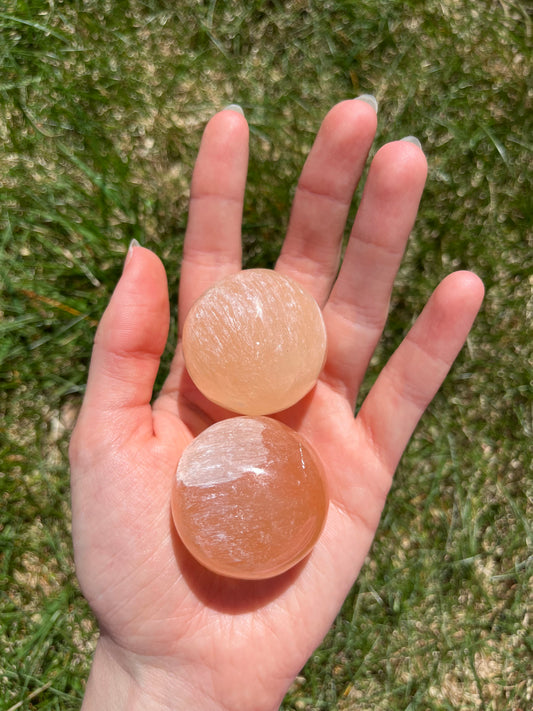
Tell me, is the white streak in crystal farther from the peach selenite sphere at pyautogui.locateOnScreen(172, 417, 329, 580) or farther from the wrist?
the wrist

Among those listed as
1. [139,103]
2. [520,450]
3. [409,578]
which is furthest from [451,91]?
[409,578]

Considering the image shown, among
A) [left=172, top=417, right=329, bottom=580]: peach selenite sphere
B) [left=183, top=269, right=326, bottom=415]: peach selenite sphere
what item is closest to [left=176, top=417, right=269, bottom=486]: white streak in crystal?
[left=172, top=417, right=329, bottom=580]: peach selenite sphere

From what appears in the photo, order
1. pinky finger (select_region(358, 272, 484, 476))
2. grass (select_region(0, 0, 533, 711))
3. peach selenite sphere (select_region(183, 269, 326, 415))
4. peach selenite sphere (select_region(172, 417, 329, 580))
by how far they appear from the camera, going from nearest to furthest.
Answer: peach selenite sphere (select_region(172, 417, 329, 580))
peach selenite sphere (select_region(183, 269, 326, 415))
pinky finger (select_region(358, 272, 484, 476))
grass (select_region(0, 0, 533, 711))

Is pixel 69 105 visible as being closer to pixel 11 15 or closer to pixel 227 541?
pixel 11 15

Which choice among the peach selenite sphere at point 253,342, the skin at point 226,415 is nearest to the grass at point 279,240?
the skin at point 226,415

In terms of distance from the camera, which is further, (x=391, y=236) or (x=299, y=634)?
(x=391, y=236)

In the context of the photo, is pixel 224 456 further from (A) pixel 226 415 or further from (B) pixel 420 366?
(B) pixel 420 366
